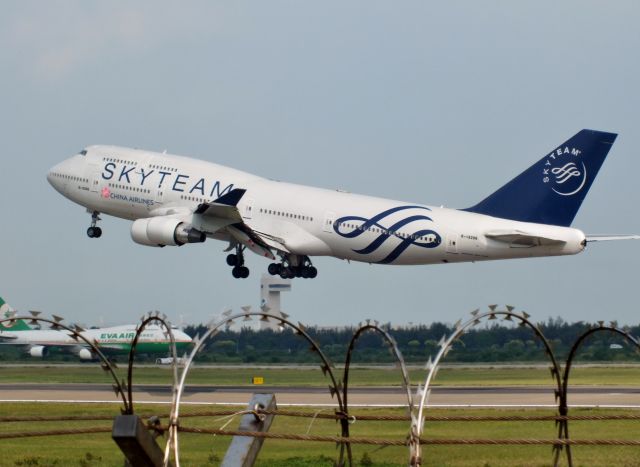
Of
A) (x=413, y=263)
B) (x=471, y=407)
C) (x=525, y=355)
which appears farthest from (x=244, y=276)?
(x=471, y=407)

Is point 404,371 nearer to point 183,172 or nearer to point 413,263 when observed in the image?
point 413,263

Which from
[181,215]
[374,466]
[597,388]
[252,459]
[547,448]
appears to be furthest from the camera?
[181,215]

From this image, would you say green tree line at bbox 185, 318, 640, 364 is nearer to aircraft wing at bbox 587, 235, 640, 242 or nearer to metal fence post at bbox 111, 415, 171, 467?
aircraft wing at bbox 587, 235, 640, 242

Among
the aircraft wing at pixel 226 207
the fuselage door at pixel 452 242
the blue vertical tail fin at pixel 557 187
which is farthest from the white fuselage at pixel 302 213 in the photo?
the blue vertical tail fin at pixel 557 187

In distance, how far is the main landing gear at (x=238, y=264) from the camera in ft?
227

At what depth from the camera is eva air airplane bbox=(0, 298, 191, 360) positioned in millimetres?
77188

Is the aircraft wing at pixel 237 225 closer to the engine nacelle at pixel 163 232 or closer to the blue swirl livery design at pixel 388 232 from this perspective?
the engine nacelle at pixel 163 232

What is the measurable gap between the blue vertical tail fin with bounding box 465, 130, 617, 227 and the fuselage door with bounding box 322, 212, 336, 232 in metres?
6.93

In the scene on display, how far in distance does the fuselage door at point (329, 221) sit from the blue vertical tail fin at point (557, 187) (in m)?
6.93

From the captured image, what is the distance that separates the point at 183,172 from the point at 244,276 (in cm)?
710

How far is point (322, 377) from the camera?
185 feet

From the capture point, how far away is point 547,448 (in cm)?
3136

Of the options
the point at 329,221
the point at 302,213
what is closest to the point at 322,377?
the point at 329,221

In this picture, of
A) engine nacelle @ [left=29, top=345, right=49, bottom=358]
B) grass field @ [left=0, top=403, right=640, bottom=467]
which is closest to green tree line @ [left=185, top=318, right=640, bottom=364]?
engine nacelle @ [left=29, top=345, right=49, bottom=358]
